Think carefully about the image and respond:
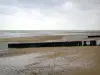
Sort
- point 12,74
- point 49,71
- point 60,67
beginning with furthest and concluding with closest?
point 60,67 < point 49,71 < point 12,74

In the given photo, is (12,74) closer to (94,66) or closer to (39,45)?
(94,66)

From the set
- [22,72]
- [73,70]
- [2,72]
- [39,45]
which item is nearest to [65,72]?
[73,70]

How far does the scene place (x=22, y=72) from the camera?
354 inches

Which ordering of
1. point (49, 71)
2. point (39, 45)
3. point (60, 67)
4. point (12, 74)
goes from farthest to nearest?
point (39, 45) < point (60, 67) < point (49, 71) < point (12, 74)

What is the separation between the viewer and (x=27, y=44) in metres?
20.3

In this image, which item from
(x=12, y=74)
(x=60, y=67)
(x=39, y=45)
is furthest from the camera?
(x=39, y=45)

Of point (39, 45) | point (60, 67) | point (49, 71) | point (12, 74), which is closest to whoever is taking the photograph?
point (12, 74)

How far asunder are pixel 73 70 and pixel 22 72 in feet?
7.14

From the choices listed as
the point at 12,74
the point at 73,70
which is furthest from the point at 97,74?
the point at 12,74

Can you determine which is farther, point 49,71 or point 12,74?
point 49,71

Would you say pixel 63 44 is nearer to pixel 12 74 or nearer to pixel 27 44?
pixel 27 44

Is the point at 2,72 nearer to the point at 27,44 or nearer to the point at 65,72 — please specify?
the point at 65,72

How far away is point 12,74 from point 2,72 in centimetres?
61

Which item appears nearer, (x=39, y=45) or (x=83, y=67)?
(x=83, y=67)
